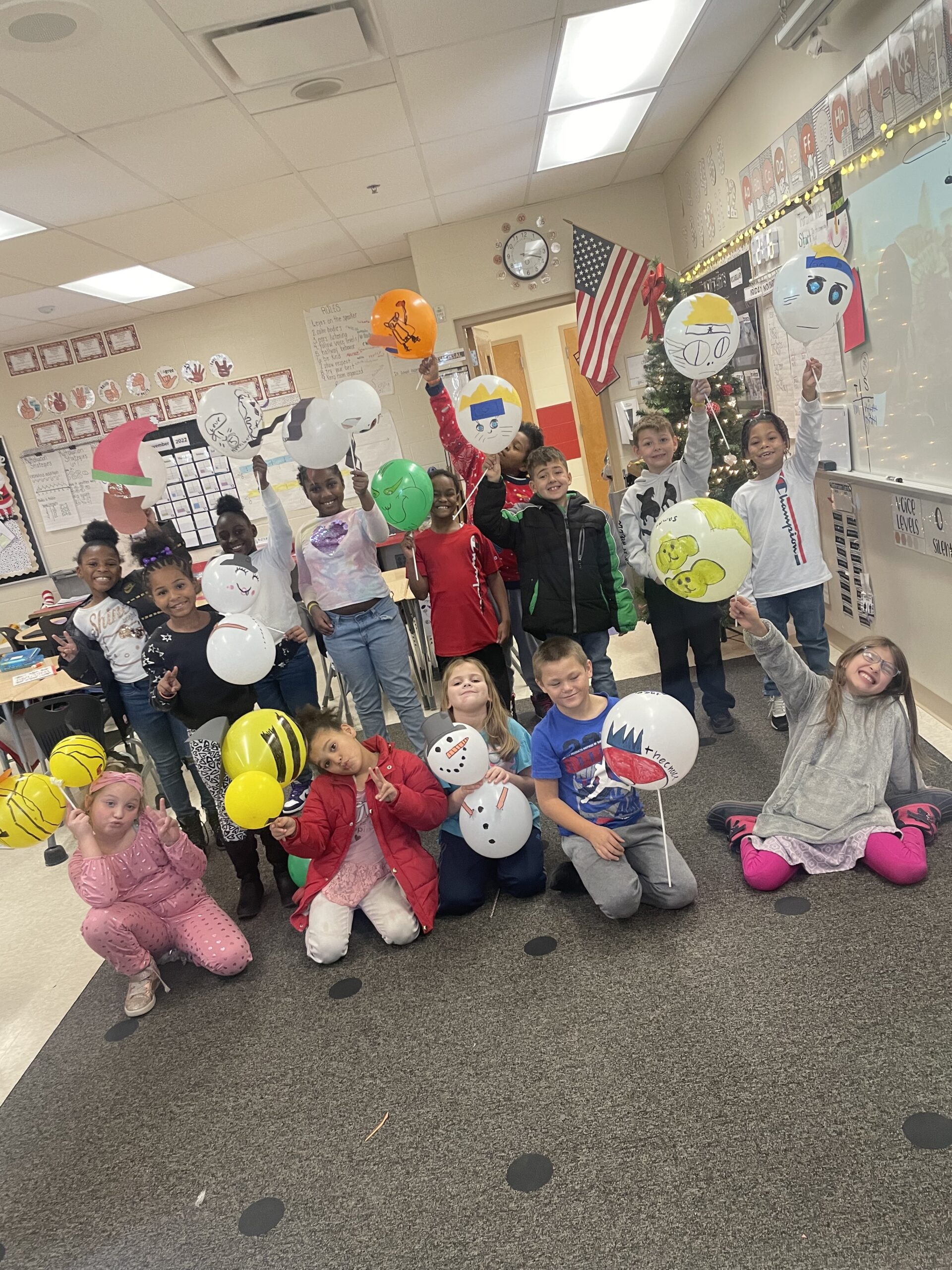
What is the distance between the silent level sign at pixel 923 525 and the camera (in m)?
2.70

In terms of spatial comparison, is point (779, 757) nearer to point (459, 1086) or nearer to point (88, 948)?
point (459, 1086)

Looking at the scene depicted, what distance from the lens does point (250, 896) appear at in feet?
8.94

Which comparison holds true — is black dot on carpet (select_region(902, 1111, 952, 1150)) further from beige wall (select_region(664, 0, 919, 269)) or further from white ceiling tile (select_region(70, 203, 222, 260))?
white ceiling tile (select_region(70, 203, 222, 260))

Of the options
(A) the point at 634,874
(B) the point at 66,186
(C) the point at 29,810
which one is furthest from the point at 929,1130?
(B) the point at 66,186

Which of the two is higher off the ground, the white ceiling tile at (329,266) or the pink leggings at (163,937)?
the white ceiling tile at (329,266)

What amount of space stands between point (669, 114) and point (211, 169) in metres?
2.42

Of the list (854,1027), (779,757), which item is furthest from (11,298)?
(854,1027)

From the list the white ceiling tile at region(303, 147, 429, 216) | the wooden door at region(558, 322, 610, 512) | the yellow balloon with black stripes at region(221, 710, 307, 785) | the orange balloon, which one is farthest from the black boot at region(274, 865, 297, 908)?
the wooden door at region(558, 322, 610, 512)

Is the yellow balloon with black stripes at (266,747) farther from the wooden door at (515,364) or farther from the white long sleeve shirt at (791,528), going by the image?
the wooden door at (515,364)

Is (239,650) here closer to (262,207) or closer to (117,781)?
(117,781)

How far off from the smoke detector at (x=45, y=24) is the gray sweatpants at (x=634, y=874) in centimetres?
267

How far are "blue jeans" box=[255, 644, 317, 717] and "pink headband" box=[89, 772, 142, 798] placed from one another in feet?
2.09

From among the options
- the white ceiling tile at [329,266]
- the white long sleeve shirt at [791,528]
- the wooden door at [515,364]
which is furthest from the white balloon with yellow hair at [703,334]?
the wooden door at [515,364]

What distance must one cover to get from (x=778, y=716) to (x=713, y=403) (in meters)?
1.36
